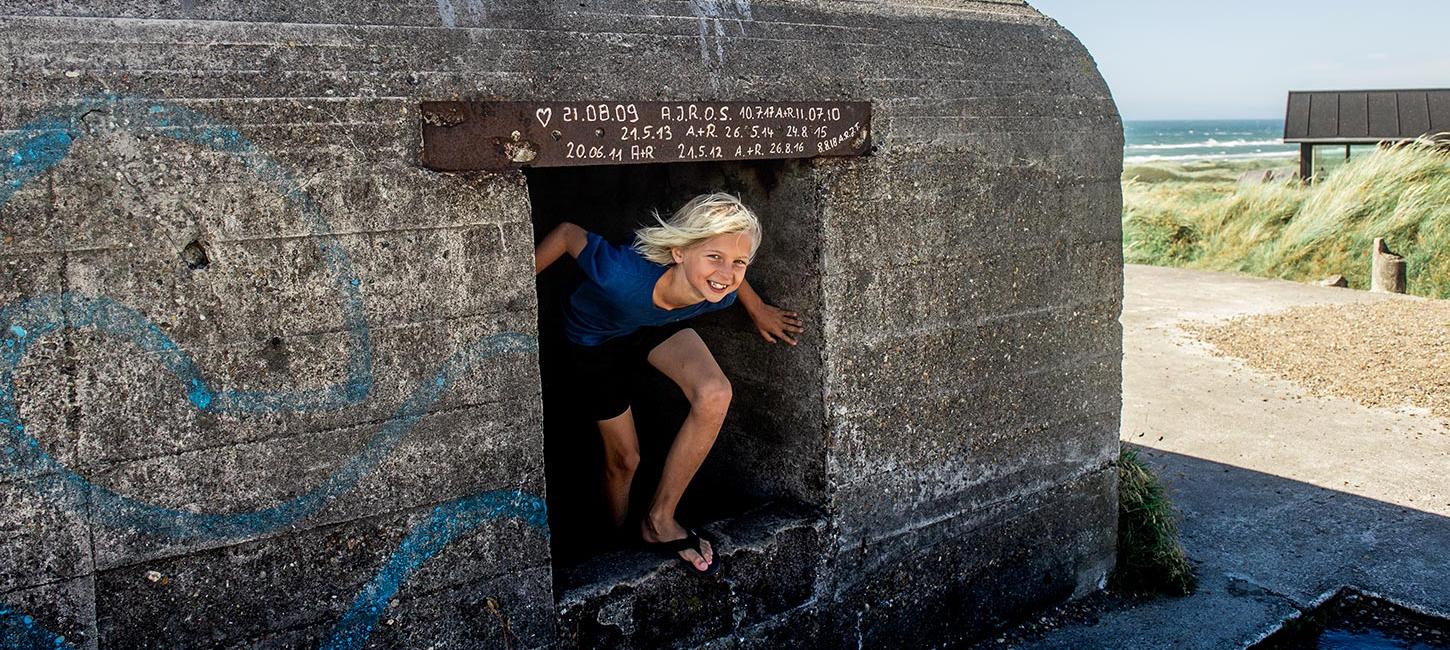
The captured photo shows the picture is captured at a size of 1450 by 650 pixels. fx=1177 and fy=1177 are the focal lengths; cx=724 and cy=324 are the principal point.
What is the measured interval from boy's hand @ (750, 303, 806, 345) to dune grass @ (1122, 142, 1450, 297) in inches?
374

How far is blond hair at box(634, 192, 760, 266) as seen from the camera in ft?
11.2

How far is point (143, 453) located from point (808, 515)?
1.99 metres

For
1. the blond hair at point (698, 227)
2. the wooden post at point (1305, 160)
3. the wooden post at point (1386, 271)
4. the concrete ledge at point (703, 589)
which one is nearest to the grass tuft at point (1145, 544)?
the concrete ledge at point (703, 589)

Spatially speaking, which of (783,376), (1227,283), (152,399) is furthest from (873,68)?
(1227,283)

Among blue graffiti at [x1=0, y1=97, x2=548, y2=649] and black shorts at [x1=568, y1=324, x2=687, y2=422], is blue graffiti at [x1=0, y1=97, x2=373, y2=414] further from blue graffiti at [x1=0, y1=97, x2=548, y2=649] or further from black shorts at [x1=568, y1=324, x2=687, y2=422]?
A: black shorts at [x1=568, y1=324, x2=687, y2=422]

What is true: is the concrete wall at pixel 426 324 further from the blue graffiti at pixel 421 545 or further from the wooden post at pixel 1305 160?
the wooden post at pixel 1305 160

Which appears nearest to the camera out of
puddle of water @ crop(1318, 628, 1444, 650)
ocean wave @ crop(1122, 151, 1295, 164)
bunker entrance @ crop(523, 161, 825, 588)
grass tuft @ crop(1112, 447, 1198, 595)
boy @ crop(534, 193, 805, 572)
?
boy @ crop(534, 193, 805, 572)

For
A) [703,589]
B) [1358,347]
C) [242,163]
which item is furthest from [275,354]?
[1358,347]

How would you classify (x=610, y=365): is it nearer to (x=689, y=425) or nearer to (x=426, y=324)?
(x=689, y=425)

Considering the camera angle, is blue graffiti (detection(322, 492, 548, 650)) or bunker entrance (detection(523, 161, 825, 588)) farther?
bunker entrance (detection(523, 161, 825, 588))

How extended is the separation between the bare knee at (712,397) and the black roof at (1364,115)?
17423mm

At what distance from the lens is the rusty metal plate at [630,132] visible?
Result: 9.50 ft

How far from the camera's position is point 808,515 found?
381 centimetres

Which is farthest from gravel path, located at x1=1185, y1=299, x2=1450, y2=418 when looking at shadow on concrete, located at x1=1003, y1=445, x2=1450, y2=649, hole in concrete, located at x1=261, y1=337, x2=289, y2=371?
hole in concrete, located at x1=261, y1=337, x2=289, y2=371
